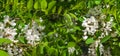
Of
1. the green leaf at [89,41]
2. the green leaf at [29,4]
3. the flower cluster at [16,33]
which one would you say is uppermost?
the green leaf at [29,4]

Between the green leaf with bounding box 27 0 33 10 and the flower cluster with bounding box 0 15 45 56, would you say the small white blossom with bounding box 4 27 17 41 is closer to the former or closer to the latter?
the flower cluster with bounding box 0 15 45 56

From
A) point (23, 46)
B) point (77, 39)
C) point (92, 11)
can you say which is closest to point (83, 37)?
point (77, 39)

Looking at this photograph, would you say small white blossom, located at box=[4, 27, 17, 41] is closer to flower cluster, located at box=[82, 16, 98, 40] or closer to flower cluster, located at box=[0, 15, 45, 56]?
flower cluster, located at box=[0, 15, 45, 56]

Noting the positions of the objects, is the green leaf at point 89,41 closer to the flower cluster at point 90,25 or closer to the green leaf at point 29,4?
the flower cluster at point 90,25

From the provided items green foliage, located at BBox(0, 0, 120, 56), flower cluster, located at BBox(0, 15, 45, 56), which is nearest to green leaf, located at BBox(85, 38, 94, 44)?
green foliage, located at BBox(0, 0, 120, 56)

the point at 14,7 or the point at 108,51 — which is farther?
the point at 108,51

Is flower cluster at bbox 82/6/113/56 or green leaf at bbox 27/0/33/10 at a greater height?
green leaf at bbox 27/0/33/10

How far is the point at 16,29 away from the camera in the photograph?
1562 millimetres

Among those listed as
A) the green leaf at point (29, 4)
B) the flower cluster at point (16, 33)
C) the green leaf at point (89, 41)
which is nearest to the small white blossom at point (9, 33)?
the flower cluster at point (16, 33)

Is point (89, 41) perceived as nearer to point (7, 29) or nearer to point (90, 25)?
point (90, 25)

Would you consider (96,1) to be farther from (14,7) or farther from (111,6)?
(14,7)

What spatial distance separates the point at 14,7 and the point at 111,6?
0.53 meters

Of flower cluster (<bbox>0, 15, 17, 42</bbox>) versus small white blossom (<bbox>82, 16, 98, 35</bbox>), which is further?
small white blossom (<bbox>82, 16, 98, 35</bbox>)

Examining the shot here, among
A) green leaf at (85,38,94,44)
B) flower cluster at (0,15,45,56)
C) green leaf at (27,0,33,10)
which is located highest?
green leaf at (27,0,33,10)
